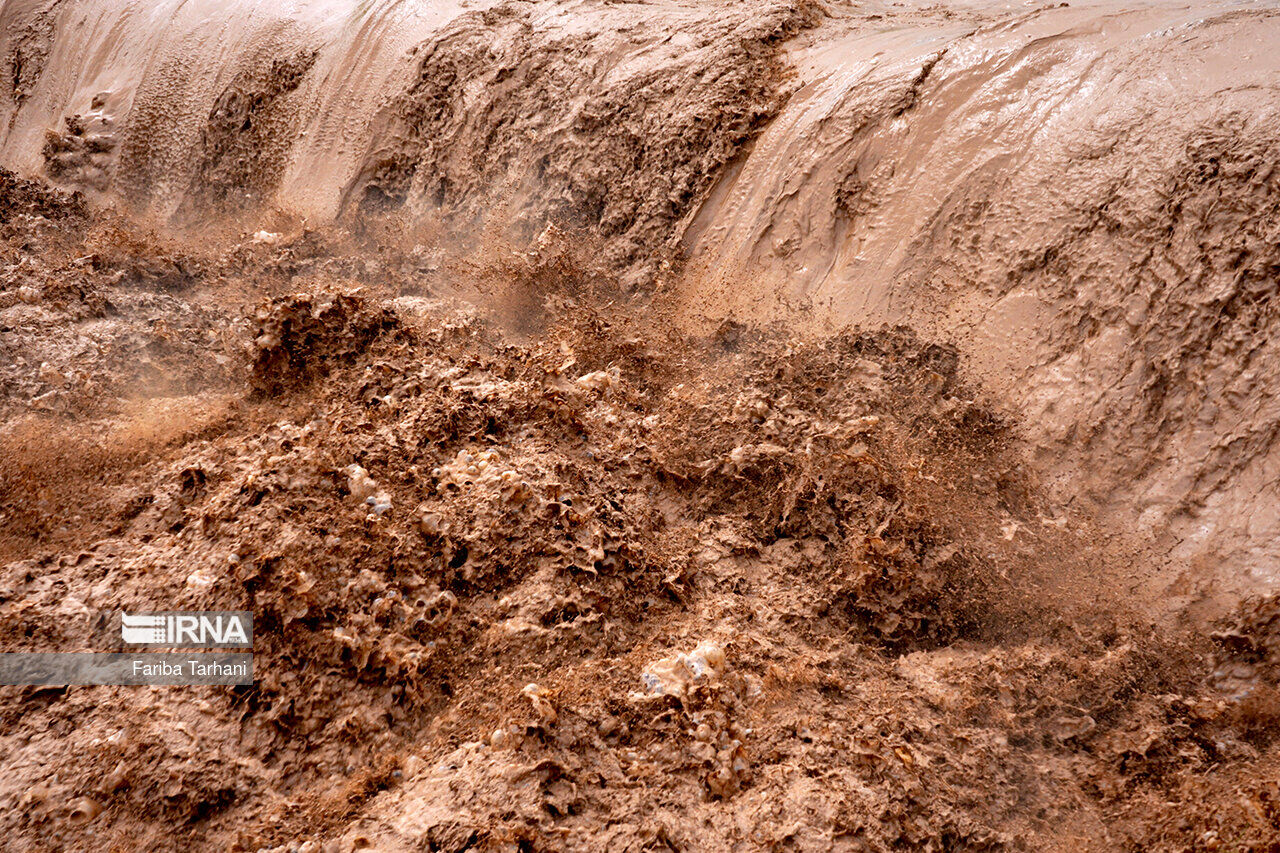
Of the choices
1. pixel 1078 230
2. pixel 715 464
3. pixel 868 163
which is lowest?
pixel 715 464

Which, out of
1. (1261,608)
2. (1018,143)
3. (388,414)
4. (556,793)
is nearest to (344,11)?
(388,414)

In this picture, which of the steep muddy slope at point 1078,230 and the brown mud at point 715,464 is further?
the steep muddy slope at point 1078,230

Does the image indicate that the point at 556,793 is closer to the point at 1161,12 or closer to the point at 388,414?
the point at 388,414

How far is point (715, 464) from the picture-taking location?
114 inches

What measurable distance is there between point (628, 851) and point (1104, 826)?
3.80 ft

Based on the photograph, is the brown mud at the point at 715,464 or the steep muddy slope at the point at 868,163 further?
the steep muddy slope at the point at 868,163

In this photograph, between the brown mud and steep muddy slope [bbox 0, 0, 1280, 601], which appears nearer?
the brown mud

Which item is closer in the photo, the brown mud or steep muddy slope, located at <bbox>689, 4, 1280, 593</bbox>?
the brown mud

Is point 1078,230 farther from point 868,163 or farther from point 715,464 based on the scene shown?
point 715,464

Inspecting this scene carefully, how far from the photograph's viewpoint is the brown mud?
192 centimetres

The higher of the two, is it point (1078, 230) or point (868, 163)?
point (868, 163)

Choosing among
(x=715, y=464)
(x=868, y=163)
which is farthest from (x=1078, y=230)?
(x=715, y=464)

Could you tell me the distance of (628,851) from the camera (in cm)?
171

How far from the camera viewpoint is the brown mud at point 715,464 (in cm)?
192
